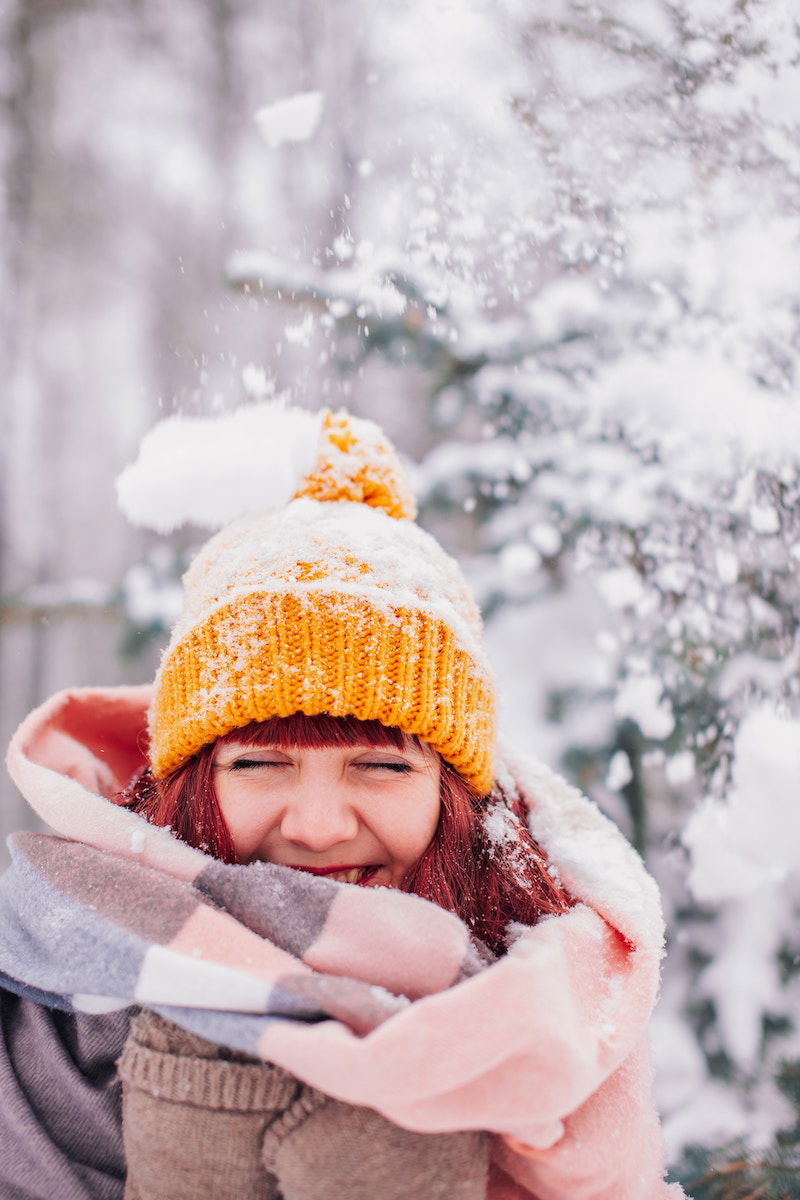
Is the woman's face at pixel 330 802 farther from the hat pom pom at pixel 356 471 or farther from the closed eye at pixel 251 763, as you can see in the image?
the hat pom pom at pixel 356 471

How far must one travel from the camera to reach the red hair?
108cm

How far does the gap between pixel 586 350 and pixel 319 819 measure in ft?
4.39

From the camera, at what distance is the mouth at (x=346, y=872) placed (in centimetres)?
109

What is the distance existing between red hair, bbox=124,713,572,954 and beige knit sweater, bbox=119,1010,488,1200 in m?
0.30

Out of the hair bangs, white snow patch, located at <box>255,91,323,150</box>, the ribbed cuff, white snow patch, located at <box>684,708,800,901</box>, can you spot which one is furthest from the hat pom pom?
white snow patch, located at <box>255,91,323,150</box>

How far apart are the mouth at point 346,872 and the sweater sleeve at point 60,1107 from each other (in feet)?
0.94

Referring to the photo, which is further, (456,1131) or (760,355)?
(760,355)

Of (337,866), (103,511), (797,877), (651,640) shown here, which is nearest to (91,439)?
(103,511)

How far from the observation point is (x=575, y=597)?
1.98 m

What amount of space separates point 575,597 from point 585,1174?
1276 mm

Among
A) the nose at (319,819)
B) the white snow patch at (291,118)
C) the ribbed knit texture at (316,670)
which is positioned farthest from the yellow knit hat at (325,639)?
the white snow patch at (291,118)

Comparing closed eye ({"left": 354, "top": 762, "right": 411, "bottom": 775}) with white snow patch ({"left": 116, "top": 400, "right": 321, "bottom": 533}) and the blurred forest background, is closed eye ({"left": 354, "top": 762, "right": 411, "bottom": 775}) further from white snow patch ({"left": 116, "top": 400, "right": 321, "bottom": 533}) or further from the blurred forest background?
the blurred forest background

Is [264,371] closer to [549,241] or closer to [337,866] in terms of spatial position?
[549,241]

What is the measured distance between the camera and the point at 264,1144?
0.83 m
